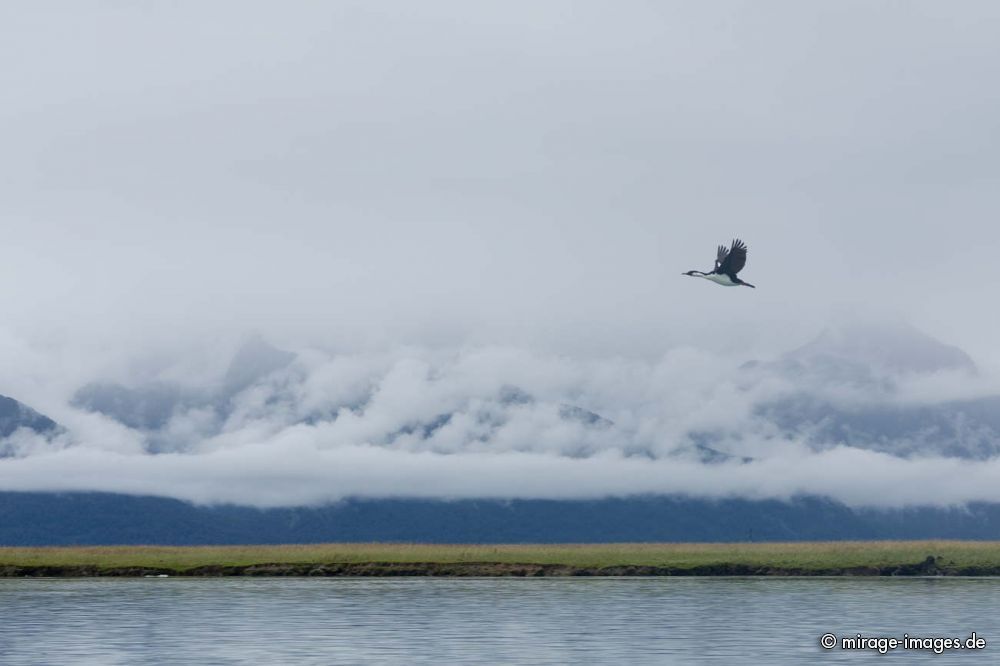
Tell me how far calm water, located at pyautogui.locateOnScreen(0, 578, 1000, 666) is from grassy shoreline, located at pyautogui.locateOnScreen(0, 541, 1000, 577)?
28.2ft

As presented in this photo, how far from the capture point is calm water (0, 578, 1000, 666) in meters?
49.5

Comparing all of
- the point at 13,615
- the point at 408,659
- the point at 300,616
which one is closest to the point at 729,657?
the point at 408,659

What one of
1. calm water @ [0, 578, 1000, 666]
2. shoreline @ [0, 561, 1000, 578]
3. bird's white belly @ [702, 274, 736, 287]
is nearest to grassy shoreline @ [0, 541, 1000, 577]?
shoreline @ [0, 561, 1000, 578]

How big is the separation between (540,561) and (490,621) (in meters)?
43.5

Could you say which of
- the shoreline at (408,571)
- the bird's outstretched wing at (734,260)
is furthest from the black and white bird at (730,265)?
the shoreline at (408,571)

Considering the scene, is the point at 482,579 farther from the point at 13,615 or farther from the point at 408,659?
the point at 408,659

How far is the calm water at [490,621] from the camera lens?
4953cm

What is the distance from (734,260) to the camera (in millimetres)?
61969

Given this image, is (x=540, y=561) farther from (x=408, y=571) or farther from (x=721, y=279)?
(x=721, y=279)

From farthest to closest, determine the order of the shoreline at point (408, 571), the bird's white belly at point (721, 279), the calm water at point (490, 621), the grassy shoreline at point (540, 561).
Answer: the shoreline at point (408, 571) < the grassy shoreline at point (540, 561) < the bird's white belly at point (721, 279) < the calm water at point (490, 621)

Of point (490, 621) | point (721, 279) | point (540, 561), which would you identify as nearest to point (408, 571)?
point (540, 561)

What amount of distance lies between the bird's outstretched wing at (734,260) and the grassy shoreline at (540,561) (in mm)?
39460

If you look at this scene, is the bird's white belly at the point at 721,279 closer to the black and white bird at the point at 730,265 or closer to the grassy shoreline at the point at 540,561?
the black and white bird at the point at 730,265

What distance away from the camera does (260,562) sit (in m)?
106
